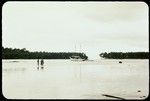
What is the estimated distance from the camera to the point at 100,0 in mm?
2840

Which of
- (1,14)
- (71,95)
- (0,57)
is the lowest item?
(71,95)

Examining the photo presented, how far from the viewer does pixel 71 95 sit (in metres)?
8.13

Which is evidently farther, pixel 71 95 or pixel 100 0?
pixel 71 95

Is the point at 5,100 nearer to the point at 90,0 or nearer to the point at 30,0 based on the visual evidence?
the point at 30,0

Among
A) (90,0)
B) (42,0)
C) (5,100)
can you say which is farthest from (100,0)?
(5,100)

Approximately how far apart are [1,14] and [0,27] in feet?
0.39

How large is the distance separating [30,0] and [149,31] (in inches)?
43.2

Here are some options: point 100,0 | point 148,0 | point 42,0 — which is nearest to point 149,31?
point 148,0

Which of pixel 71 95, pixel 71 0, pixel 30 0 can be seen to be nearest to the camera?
pixel 30 0

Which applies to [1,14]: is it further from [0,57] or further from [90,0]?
[90,0]

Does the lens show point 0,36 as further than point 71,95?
No

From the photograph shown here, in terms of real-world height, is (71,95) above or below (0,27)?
below

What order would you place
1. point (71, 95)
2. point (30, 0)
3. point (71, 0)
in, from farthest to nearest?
point (71, 95)
point (71, 0)
point (30, 0)

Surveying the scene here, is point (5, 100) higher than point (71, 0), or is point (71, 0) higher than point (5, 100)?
point (71, 0)
